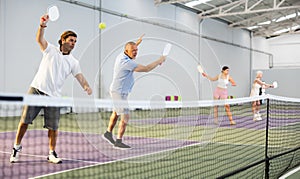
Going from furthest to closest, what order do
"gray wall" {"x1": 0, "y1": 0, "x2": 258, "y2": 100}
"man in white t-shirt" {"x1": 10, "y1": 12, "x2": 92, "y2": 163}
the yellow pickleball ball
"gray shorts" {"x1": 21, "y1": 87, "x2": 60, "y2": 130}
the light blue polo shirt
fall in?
1. the yellow pickleball ball
2. "gray wall" {"x1": 0, "y1": 0, "x2": 258, "y2": 100}
3. the light blue polo shirt
4. "man in white t-shirt" {"x1": 10, "y1": 12, "x2": 92, "y2": 163}
5. "gray shorts" {"x1": 21, "y1": 87, "x2": 60, "y2": 130}

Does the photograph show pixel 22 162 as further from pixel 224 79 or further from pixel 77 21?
pixel 77 21

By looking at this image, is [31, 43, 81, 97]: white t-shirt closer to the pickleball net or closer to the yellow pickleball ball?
the pickleball net

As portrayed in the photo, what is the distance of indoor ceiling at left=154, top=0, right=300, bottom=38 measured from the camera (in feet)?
55.2

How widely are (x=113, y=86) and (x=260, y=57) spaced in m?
21.2

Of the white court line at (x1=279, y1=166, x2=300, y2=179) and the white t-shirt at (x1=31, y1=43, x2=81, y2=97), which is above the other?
the white t-shirt at (x1=31, y1=43, x2=81, y2=97)

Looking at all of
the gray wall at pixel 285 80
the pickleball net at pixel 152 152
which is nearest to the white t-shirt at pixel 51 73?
the pickleball net at pixel 152 152

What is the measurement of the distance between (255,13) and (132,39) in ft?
28.6

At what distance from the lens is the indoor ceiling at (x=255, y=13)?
1683 cm

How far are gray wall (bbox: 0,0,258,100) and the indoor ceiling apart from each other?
493mm

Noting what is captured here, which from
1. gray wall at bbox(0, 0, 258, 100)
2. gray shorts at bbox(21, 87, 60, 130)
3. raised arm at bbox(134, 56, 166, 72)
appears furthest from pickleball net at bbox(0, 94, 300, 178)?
gray wall at bbox(0, 0, 258, 100)

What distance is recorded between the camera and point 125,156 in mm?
4652

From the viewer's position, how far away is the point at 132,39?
13984 millimetres

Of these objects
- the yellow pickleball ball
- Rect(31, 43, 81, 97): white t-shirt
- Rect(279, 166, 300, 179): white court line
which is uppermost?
the yellow pickleball ball

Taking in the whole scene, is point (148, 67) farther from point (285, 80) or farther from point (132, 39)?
point (285, 80)
